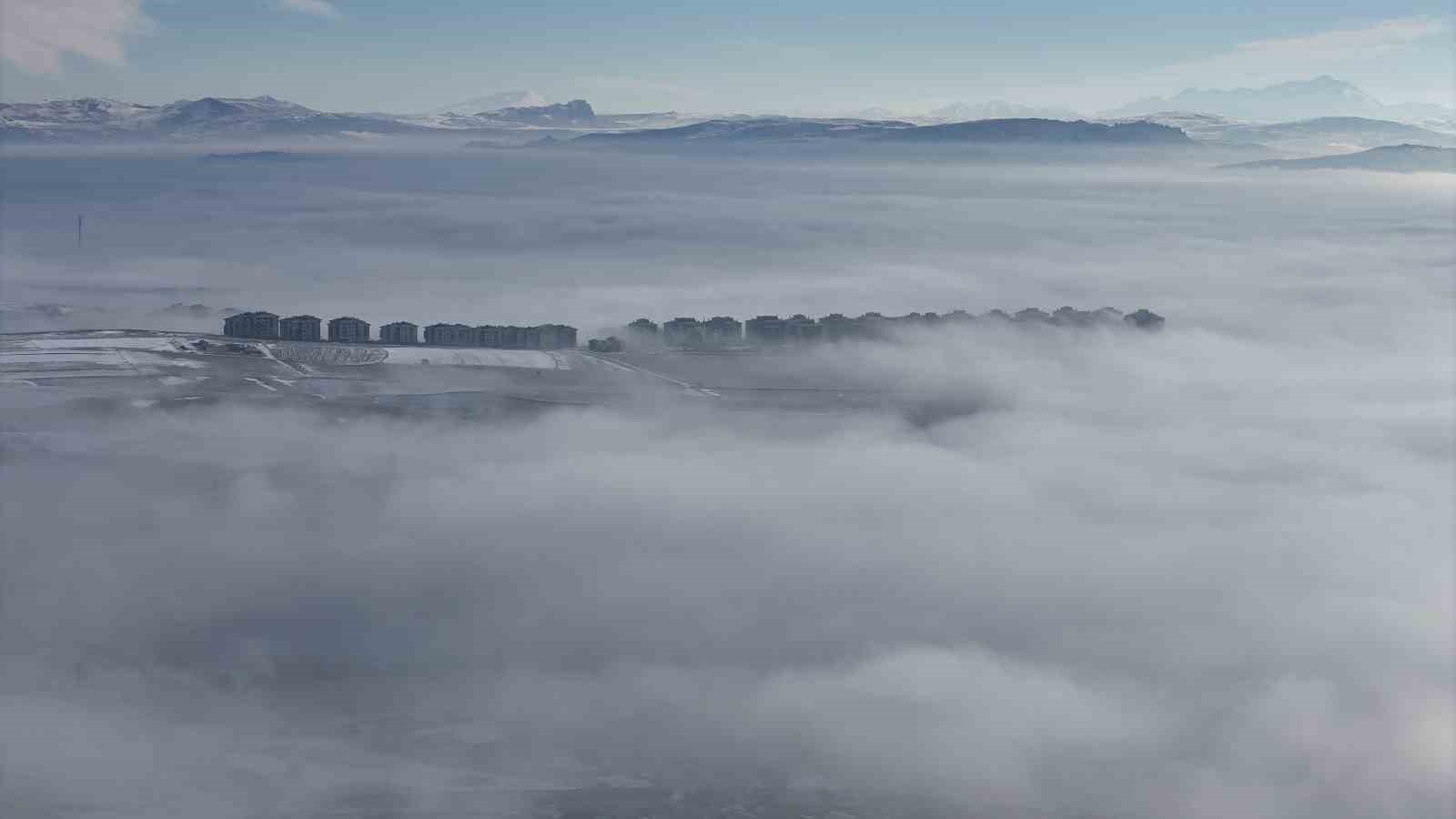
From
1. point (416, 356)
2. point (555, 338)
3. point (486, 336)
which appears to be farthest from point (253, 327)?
point (555, 338)

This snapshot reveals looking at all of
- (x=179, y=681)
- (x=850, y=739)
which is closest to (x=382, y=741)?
(x=179, y=681)

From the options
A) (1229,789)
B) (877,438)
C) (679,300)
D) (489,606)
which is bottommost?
(1229,789)

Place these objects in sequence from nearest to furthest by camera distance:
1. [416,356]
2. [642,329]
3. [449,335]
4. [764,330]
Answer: [416,356]
[449,335]
[764,330]
[642,329]

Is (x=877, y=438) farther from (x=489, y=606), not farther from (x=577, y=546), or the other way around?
(x=489, y=606)

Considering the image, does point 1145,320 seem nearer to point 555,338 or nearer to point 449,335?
point 555,338

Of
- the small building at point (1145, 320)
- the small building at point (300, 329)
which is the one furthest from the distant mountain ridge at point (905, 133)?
the small building at point (300, 329)

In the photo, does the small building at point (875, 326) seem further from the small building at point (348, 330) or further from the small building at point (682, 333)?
the small building at point (348, 330)
